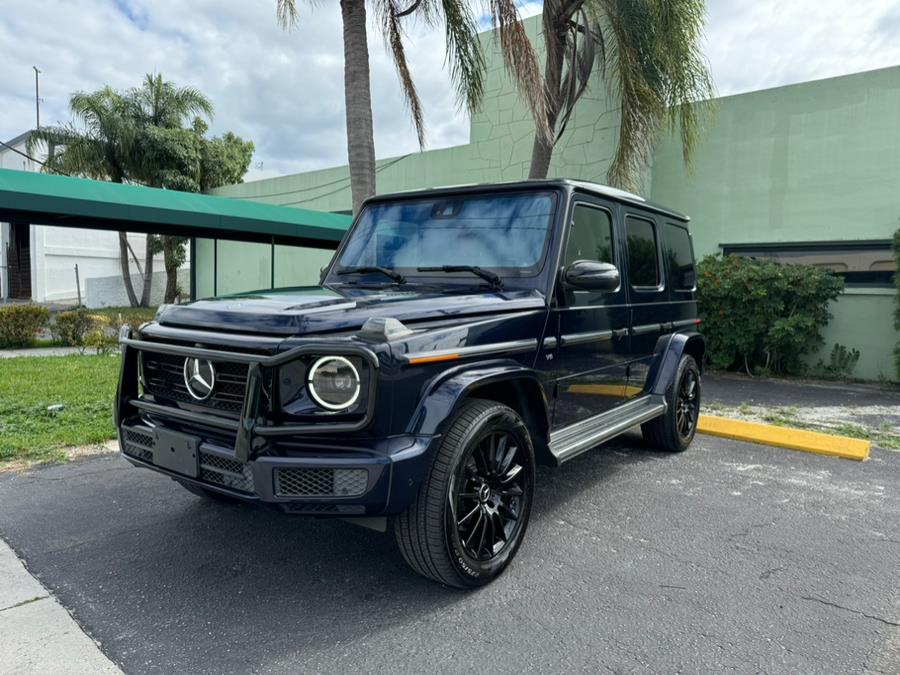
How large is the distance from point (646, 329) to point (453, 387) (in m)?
2.53

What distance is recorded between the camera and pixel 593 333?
13.0 feet

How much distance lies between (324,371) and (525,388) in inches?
46.7

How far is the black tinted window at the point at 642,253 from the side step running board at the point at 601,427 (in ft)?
3.04

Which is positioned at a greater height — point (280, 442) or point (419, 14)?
point (419, 14)

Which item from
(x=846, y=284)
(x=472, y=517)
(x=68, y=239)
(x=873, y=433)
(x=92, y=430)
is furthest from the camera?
(x=68, y=239)

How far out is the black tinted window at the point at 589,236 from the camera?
381 cm

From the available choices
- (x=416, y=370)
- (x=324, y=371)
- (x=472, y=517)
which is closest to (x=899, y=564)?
(x=472, y=517)

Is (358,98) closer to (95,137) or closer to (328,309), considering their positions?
(328,309)

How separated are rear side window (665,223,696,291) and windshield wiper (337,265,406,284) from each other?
2.59m

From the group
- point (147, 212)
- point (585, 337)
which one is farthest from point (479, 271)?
point (147, 212)

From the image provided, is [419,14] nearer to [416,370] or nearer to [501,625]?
[416,370]

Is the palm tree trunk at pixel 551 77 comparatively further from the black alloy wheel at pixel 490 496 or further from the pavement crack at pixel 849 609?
the pavement crack at pixel 849 609

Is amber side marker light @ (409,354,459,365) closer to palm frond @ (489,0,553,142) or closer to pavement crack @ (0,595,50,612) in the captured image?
pavement crack @ (0,595,50,612)

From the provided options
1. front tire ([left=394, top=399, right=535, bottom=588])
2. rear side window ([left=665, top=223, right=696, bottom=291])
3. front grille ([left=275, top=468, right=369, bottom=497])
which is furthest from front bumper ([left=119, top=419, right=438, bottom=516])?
rear side window ([left=665, top=223, right=696, bottom=291])
